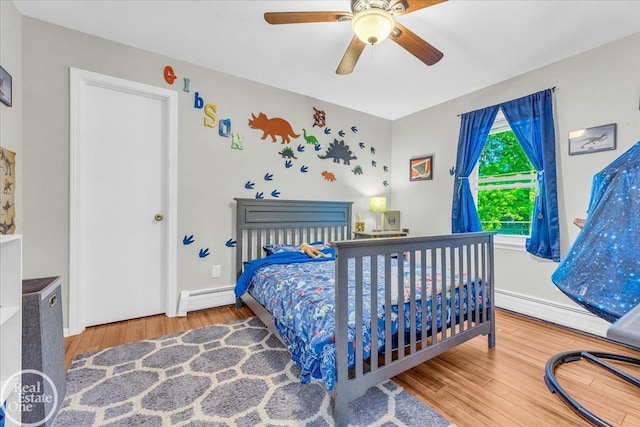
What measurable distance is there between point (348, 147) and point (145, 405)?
3.32 metres

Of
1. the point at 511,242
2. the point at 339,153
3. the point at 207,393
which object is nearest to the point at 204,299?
the point at 207,393

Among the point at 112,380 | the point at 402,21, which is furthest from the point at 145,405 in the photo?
the point at 402,21

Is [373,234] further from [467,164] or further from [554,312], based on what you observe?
[554,312]

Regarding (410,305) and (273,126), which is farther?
(273,126)

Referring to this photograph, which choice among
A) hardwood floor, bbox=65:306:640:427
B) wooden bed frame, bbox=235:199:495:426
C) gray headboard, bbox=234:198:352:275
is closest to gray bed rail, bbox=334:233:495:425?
wooden bed frame, bbox=235:199:495:426

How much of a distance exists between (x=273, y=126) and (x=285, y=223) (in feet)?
3.68

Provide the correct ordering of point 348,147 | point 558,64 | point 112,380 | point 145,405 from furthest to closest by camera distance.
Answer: point 348,147 < point 558,64 < point 112,380 < point 145,405

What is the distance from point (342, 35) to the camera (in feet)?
7.29

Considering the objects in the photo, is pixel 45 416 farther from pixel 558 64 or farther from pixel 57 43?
pixel 558 64

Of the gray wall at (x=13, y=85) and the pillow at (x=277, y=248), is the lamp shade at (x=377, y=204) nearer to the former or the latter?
the pillow at (x=277, y=248)

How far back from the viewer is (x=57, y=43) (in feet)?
7.22

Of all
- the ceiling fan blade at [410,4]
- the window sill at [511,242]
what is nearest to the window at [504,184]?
the window sill at [511,242]

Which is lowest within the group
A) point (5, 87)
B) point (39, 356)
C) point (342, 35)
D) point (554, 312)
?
point (554, 312)

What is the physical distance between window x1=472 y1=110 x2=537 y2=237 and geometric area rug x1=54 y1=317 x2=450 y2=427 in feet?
7.80
